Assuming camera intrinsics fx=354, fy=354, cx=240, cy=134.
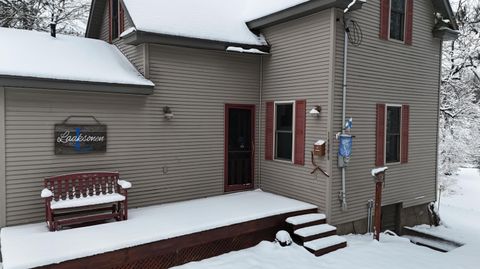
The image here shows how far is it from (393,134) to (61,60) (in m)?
7.04

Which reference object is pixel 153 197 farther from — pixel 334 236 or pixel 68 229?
pixel 334 236

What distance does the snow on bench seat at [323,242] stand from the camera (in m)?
5.92

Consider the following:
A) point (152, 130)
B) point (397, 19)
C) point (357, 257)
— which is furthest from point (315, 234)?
point (397, 19)

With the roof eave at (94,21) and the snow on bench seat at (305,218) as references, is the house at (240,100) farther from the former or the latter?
the roof eave at (94,21)

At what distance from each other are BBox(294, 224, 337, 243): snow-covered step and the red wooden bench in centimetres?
304

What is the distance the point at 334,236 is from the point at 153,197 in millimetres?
3609

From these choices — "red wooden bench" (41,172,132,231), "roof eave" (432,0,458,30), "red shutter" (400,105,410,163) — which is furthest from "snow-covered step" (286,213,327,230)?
"roof eave" (432,0,458,30)

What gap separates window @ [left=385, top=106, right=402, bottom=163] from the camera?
7.92 metres

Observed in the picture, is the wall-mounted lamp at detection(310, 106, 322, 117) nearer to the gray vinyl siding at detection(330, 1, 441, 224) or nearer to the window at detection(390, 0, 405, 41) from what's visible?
the gray vinyl siding at detection(330, 1, 441, 224)

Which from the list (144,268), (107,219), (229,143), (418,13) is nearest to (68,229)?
(107,219)

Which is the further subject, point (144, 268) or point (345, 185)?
point (345, 185)

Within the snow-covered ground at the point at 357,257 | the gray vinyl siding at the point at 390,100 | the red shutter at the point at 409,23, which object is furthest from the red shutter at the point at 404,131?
the snow-covered ground at the point at 357,257

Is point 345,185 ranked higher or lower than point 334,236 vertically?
higher

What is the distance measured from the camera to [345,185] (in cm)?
704
